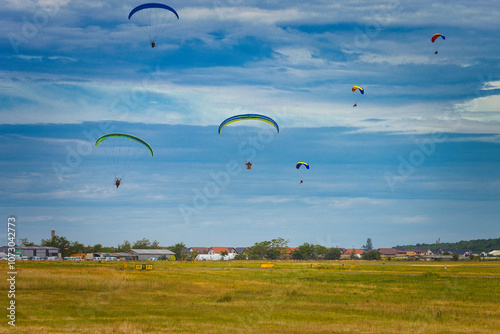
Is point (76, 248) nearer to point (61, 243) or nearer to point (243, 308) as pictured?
point (61, 243)

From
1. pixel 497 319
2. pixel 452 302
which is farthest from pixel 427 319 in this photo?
pixel 452 302

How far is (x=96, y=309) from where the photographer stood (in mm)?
33125

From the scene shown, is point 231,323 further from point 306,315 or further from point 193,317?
point 306,315

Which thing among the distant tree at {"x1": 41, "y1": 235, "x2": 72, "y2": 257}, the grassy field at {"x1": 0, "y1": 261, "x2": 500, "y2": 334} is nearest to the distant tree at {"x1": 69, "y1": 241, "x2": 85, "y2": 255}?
the distant tree at {"x1": 41, "y1": 235, "x2": 72, "y2": 257}

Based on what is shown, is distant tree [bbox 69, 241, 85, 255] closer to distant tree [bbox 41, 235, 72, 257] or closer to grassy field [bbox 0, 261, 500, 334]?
distant tree [bbox 41, 235, 72, 257]

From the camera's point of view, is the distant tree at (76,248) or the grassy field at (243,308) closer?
the grassy field at (243,308)

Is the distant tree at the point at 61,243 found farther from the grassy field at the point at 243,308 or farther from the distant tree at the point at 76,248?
the grassy field at the point at 243,308

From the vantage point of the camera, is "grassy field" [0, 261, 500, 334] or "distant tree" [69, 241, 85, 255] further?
"distant tree" [69, 241, 85, 255]

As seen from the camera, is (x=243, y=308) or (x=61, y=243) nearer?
(x=243, y=308)

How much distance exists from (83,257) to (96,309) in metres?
146

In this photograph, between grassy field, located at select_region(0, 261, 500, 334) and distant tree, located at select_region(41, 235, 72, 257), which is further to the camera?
distant tree, located at select_region(41, 235, 72, 257)

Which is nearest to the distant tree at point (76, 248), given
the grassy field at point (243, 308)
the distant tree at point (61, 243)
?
the distant tree at point (61, 243)

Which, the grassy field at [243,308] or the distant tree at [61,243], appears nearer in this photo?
the grassy field at [243,308]

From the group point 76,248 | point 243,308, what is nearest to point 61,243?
point 76,248
